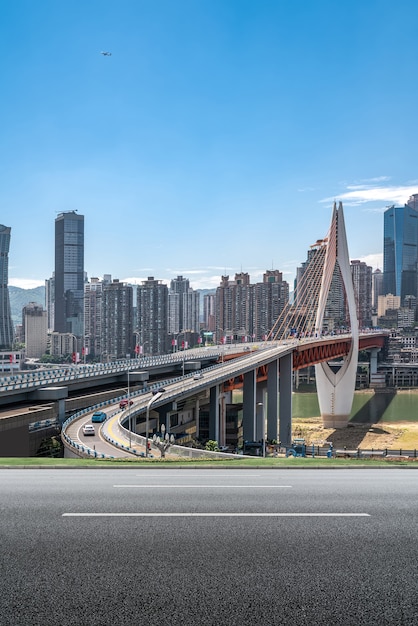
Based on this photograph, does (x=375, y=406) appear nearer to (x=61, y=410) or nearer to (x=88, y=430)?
(x=61, y=410)

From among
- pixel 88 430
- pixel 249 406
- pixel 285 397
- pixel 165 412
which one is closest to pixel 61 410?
pixel 165 412

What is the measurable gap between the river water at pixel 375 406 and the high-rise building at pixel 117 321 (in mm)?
59331

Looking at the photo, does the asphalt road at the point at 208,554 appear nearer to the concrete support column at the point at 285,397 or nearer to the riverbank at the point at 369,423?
the riverbank at the point at 369,423

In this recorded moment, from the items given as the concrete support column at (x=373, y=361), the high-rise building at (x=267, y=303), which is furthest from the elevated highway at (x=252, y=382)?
the high-rise building at (x=267, y=303)

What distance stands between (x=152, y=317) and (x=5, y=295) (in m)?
44.8

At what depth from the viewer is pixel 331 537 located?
6602 millimetres

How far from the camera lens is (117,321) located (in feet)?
521

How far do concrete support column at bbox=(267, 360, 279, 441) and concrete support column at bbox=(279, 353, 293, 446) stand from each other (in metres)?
1.91

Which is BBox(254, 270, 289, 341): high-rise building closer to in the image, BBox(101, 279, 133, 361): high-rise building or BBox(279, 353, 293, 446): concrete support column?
BBox(101, 279, 133, 361): high-rise building

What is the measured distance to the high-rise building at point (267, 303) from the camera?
178000mm

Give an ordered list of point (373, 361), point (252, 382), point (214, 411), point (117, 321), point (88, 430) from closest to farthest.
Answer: point (88, 430) → point (214, 411) → point (252, 382) → point (373, 361) → point (117, 321)

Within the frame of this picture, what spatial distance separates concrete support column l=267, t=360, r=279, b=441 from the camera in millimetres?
63531

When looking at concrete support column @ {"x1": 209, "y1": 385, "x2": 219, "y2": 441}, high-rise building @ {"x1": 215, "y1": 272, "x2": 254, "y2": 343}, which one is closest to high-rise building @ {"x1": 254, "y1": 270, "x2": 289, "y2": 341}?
high-rise building @ {"x1": 215, "y1": 272, "x2": 254, "y2": 343}

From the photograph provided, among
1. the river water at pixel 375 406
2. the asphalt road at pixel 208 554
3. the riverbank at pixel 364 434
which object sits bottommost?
the river water at pixel 375 406
